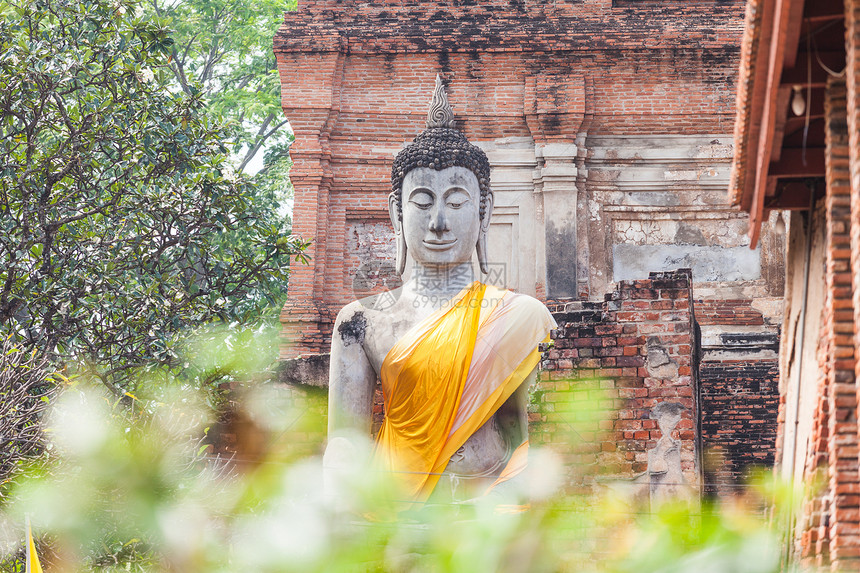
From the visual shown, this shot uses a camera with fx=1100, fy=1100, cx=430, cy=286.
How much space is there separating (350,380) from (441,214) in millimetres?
1063

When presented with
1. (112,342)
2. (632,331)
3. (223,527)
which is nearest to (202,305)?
(112,342)

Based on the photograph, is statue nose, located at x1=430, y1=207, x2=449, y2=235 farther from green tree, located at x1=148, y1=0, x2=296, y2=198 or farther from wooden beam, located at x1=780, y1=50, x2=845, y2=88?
green tree, located at x1=148, y1=0, x2=296, y2=198

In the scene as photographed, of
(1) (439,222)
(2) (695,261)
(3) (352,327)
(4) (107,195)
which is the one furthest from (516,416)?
(2) (695,261)

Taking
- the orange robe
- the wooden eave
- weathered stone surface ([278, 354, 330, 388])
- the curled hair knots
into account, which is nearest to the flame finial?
the curled hair knots

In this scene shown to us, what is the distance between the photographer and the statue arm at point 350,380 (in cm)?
599

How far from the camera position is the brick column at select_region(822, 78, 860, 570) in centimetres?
351

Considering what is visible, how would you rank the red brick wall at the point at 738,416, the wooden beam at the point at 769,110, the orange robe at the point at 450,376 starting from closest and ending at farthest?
the wooden beam at the point at 769,110 → the orange robe at the point at 450,376 → the red brick wall at the point at 738,416

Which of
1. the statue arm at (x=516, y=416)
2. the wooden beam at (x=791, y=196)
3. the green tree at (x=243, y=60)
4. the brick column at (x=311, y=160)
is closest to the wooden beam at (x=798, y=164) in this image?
the wooden beam at (x=791, y=196)

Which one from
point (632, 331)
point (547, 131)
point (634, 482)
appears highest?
point (547, 131)

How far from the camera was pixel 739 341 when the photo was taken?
1194 centimetres

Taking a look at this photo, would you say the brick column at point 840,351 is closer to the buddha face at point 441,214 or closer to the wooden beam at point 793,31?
the wooden beam at point 793,31

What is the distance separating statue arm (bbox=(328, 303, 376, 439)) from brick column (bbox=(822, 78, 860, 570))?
2.88 metres

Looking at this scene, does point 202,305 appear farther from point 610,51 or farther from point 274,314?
point 610,51

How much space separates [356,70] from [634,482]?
26.9ft
